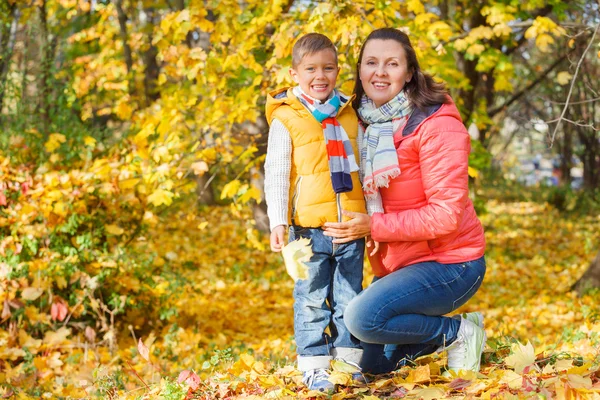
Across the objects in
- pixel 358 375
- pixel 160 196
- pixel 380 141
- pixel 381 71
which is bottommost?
pixel 358 375

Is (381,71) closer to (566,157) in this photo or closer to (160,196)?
(160,196)

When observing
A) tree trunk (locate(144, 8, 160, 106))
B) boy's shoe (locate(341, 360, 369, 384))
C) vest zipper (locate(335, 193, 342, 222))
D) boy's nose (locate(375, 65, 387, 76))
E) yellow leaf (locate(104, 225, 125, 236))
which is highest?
tree trunk (locate(144, 8, 160, 106))

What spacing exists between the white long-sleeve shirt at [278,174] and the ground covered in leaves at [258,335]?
757 millimetres

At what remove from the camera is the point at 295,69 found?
3109 mm

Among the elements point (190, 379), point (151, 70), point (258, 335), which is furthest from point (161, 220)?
point (151, 70)

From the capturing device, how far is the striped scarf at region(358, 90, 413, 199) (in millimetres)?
2912

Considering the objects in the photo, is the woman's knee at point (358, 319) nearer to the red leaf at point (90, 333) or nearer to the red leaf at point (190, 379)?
the red leaf at point (190, 379)

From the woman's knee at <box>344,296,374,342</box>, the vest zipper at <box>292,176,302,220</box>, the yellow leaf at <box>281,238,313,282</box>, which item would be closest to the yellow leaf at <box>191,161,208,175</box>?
the vest zipper at <box>292,176,302,220</box>

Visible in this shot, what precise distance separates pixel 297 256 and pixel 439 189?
2.21 ft

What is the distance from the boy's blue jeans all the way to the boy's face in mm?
622

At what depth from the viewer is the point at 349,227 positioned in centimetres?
298

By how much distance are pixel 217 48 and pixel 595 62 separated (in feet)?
32.5

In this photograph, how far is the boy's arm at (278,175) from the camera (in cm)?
298

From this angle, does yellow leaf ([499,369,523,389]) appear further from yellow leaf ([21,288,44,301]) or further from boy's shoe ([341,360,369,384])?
yellow leaf ([21,288,44,301])
